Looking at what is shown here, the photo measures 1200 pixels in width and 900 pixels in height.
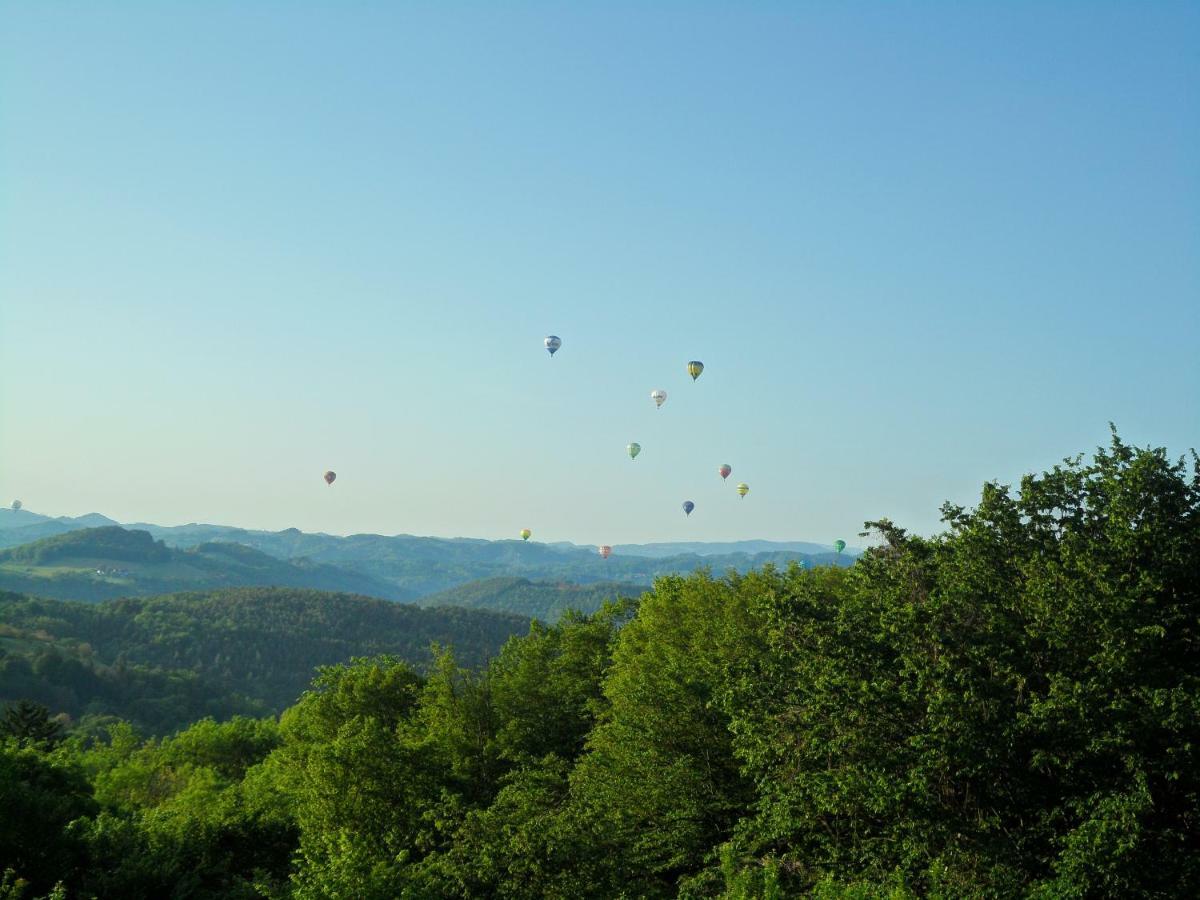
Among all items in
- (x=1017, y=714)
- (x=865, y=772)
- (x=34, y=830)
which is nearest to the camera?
Result: (x=1017, y=714)

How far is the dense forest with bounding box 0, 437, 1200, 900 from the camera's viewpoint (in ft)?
75.6

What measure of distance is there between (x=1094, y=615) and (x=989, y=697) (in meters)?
3.53

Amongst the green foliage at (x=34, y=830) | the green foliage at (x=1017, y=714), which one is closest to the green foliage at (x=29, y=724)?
the green foliage at (x=34, y=830)

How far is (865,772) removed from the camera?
82.0 feet

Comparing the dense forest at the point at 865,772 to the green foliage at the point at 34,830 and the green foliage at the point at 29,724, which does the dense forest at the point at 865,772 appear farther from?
the green foliage at the point at 29,724

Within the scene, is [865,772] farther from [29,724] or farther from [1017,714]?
[29,724]

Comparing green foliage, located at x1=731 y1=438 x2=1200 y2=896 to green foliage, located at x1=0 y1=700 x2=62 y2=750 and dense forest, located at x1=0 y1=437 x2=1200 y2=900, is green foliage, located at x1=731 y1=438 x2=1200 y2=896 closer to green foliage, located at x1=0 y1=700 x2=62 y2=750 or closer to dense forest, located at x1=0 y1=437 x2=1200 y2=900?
dense forest, located at x1=0 y1=437 x2=1200 y2=900

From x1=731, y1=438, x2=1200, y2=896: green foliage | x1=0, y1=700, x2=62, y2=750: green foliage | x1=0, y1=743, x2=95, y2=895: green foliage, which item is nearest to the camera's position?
x1=731, y1=438, x2=1200, y2=896: green foliage

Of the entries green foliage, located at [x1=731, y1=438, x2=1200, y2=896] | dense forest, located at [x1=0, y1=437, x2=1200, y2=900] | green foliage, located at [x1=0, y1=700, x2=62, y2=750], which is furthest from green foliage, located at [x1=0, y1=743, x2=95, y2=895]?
green foliage, located at [x1=0, y1=700, x2=62, y2=750]

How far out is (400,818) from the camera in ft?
116

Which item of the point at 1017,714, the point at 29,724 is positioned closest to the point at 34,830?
the point at 1017,714

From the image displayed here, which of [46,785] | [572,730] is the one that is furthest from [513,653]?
[46,785]

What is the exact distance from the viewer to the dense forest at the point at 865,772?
2303 cm

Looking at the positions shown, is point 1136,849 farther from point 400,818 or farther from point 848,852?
point 400,818
